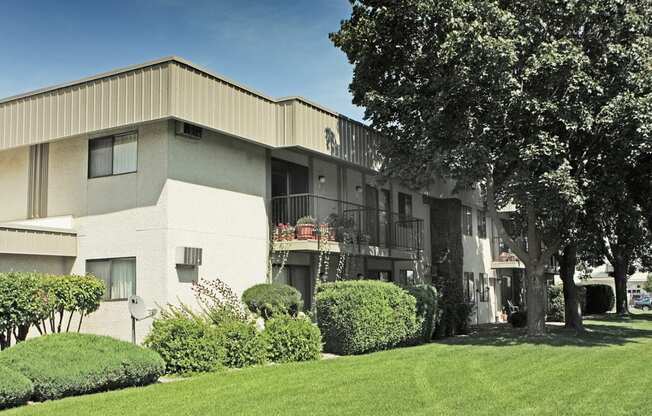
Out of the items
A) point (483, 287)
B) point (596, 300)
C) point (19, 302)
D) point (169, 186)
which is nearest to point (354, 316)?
point (169, 186)

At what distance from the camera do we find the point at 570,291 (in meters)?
25.3

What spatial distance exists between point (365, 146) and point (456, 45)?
528 centimetres

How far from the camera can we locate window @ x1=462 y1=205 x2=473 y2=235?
31025mm

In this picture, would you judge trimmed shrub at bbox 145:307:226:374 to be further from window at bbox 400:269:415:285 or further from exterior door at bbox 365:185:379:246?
window at bbox 400:269:415:285

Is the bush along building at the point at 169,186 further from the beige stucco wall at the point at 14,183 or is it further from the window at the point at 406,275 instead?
the window at the point at 406,275

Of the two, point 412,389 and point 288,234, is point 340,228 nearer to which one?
point 288,234

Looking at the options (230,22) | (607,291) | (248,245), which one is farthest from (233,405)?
(607,291)

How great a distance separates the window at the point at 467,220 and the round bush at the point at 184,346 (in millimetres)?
19262

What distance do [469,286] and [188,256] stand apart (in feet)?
58.6

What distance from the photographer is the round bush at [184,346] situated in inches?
520

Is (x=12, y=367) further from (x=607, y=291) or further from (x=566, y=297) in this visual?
(x=607, y=291)

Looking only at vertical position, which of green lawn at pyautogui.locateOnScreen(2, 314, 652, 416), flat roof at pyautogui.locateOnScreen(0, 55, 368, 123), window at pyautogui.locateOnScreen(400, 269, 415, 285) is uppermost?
flat roof at pyautogui.locateOnScreen(0, 55, 368, 123)

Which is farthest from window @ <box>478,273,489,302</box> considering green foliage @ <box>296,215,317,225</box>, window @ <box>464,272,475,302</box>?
green foliage @ <box>296,215,317,225</box>

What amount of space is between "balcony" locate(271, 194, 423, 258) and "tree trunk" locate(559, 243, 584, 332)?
5803 mm
